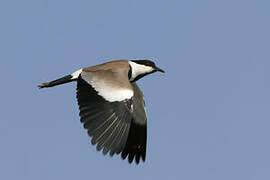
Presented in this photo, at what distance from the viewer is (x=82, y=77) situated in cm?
1177

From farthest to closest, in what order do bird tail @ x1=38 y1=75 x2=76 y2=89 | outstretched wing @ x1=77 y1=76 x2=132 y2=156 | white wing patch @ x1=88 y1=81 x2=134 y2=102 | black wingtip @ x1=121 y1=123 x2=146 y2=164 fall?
black wingtip @ x1=121 y1=123 x2=146 y2=164
bird tail @ x1=38 y1=75 x2=76 y2=89
white wing patch @ x1=88 y1=81 x2=134 y2=102
outstretched wing @ x1=77 y1=76 x2=132 y2=156

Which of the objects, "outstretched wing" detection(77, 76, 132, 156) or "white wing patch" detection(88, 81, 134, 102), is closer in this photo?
"outstretched wing" detection(77, 76, 132, 156)

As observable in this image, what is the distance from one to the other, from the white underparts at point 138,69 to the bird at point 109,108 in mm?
357

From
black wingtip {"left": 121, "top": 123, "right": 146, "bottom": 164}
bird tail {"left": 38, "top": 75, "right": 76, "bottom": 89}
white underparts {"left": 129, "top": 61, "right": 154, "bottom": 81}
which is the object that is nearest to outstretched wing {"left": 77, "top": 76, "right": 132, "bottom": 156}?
bird tail {"left": 38, "top": 75, "right": 76, "bottom": 89}

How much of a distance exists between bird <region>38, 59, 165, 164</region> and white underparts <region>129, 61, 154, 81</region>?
0.36m

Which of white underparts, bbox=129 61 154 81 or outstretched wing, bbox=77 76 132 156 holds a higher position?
white underparts, bbox=129 61 154 81

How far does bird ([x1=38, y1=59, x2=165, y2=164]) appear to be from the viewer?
10.6 meters

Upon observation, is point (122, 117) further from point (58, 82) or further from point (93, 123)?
point (58, 82)

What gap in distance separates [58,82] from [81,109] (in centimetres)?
192

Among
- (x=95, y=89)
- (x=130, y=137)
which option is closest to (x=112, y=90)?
(x=95, y=89)

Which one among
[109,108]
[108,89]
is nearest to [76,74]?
[108,89]

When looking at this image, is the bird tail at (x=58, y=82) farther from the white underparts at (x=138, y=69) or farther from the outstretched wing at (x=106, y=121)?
the white underparts at (x=138, y=69)

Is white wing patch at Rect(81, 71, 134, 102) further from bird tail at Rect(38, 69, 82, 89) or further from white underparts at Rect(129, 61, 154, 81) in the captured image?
white underparts at Rect(129, 61, 154, 81)

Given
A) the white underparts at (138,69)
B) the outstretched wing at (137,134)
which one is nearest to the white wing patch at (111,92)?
the outstretched wing at (137,134)
